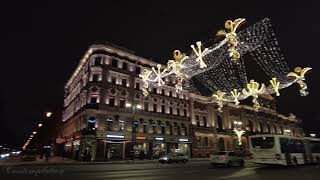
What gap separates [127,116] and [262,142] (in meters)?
25.6

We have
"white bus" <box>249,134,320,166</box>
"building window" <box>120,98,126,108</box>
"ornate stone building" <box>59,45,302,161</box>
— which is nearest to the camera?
"white bus" <box>249,134,320,166</box>

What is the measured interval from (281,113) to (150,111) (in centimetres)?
5990

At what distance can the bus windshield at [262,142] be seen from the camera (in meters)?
22.0

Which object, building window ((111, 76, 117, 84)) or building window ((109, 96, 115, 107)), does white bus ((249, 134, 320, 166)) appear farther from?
building window ((111, 76, 117, 84))

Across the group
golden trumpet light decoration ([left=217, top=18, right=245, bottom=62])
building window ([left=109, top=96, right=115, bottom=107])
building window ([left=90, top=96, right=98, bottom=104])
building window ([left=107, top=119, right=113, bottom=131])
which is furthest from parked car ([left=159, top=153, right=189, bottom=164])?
golden trumpet light decoration ([left=217, top=18, right=245, bottom=62])

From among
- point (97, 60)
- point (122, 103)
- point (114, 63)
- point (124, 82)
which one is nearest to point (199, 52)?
point (122, 103)

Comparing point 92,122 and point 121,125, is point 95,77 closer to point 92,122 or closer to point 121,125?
point 92,122

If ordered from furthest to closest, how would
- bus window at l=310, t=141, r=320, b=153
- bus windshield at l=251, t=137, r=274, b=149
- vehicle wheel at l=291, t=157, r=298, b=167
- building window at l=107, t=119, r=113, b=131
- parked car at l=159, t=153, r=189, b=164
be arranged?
building window at l=107, t=119, r=113, b=131 → parked car at l=159, t=153, r=189, b=164 → bus window at l=310, t=141, r=320, b=153 → vehicle wheel at l=291, t=157, r=298, b=167 → bus windshield at l=251, t=137, r=274, b=149

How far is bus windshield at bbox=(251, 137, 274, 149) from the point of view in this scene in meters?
22.0

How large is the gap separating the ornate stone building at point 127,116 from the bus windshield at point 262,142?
1749 cm

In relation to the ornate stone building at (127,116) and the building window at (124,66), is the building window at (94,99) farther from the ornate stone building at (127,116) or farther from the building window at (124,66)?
the building window at (124,66)

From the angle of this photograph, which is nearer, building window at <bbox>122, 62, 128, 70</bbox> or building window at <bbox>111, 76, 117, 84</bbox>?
building window at <bbox>111, 76, 117, 84</bbox>

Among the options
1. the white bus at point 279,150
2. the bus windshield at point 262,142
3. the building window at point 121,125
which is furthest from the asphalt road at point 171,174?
the building window at point 121,125

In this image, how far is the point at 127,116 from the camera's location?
44094mm
